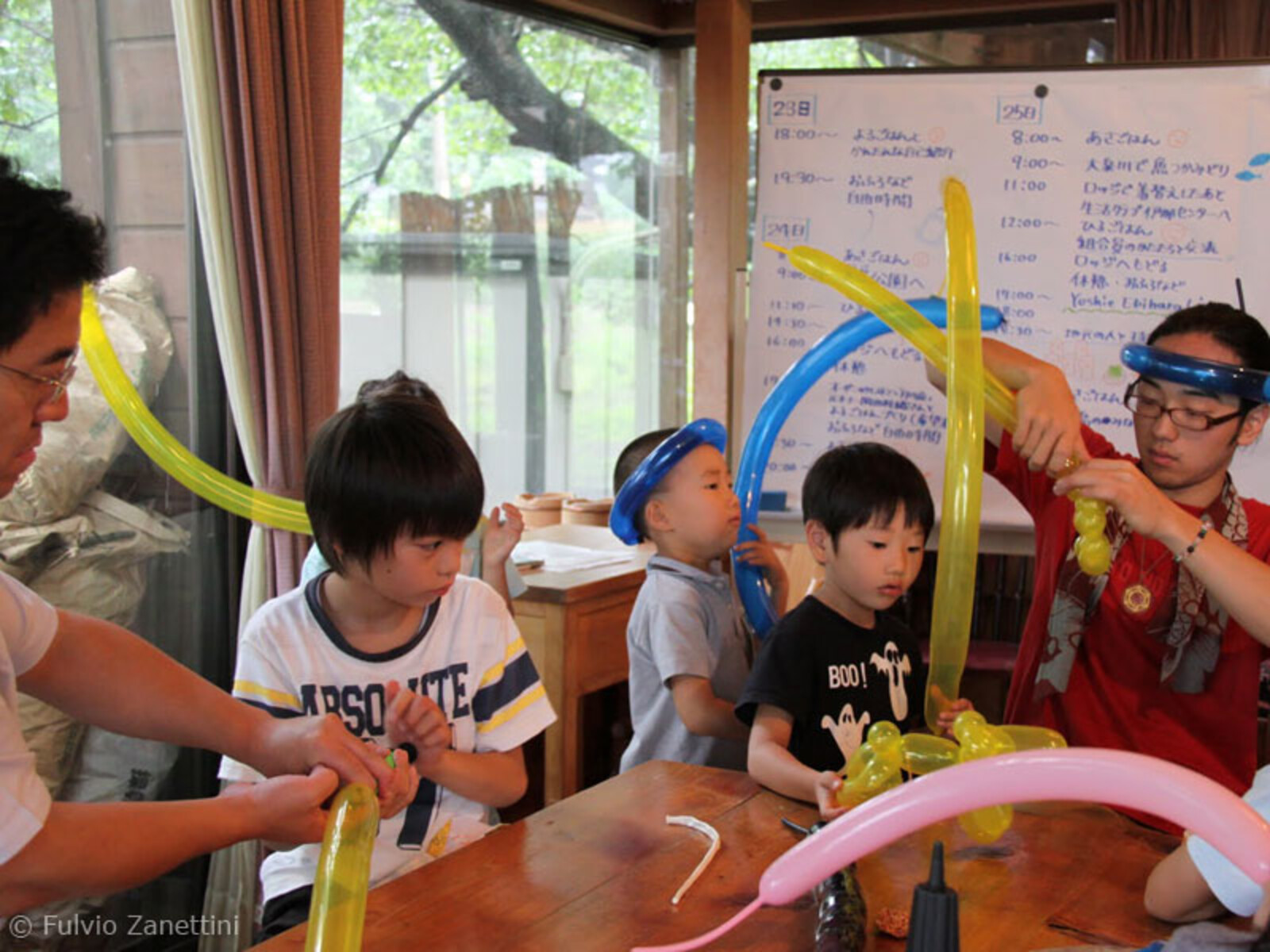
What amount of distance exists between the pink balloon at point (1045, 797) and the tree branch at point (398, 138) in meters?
3.12

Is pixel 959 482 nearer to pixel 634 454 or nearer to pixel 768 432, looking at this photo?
pixel 768 432

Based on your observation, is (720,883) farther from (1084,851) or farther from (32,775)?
(32,775)

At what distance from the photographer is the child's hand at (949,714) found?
1.72 m

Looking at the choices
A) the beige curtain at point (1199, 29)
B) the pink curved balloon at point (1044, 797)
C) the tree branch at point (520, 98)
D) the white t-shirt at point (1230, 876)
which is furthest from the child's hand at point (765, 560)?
the beige curtain at point (1199, 29)

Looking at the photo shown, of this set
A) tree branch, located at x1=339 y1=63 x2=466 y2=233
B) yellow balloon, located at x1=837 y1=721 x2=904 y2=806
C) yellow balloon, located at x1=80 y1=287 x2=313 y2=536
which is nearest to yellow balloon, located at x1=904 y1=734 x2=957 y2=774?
yellow balloon, located at x1=837 y1=721 x2=904 y2=806

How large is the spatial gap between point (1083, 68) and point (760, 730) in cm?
235

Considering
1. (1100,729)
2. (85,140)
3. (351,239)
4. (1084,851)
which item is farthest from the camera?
(351,239)

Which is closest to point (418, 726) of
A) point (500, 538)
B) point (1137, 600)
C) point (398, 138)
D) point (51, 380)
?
point (51, 380)

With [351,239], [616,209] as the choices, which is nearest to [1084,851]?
[351,239]

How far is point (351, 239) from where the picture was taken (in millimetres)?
3727

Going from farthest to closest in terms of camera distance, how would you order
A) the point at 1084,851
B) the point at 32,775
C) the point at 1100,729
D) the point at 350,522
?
the point at 1100,729 < the point at 350,522 < the point at 1084,851 < the point at 32,775

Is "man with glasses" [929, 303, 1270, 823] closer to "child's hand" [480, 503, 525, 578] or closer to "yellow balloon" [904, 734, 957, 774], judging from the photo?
"yellow balloon" [904, 734, 957, 774]

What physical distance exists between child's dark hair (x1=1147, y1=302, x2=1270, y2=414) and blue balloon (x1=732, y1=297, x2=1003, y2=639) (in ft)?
1.46

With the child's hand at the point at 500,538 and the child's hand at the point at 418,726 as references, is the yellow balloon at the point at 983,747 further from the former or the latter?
the child's hand at the point at 500,538
